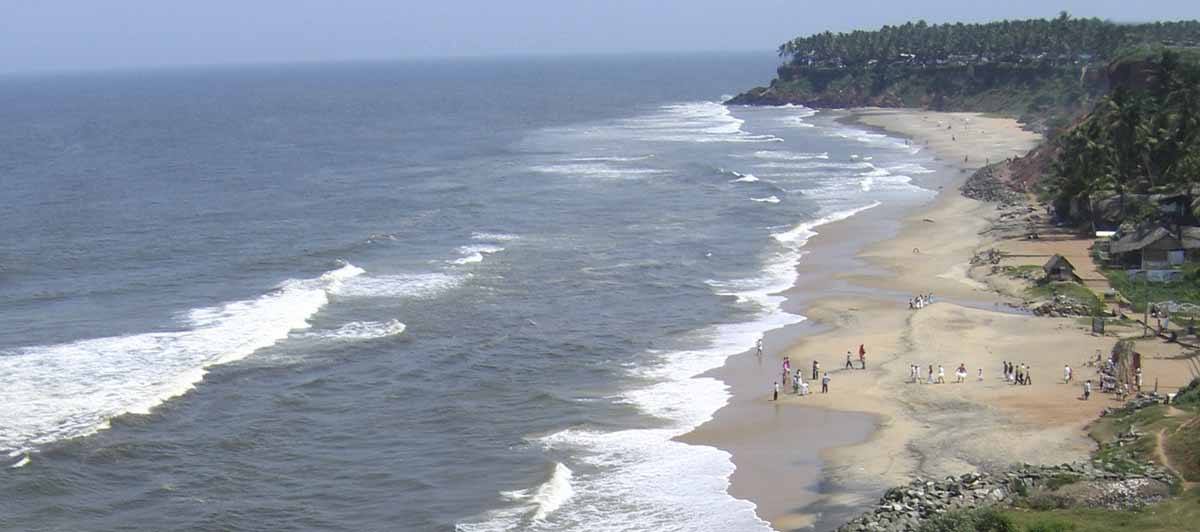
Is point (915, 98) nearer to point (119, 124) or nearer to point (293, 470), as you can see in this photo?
point (119, 124)

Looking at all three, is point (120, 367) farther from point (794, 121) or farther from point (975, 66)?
point (975, 66)

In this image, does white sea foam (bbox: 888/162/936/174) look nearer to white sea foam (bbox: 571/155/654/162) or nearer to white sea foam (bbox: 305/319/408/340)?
white sea foam (bbox: 571/155/654/162)

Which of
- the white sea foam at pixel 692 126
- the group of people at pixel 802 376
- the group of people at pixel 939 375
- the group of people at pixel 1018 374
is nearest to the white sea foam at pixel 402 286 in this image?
the group of people at pixel 802 376

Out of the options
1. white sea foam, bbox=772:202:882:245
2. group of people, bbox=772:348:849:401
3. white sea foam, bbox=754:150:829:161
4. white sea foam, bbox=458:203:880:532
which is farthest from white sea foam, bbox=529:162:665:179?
group of people, bbox=772:348:849:401

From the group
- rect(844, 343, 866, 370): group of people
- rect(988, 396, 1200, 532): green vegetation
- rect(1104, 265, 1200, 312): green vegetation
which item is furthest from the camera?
rect(1104, 265, 1200, 312): green vegetation

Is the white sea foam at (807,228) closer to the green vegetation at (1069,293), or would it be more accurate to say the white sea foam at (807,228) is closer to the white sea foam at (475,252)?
the white sea foam at (475,252)

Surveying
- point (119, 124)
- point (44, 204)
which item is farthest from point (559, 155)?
point (119, 124)
